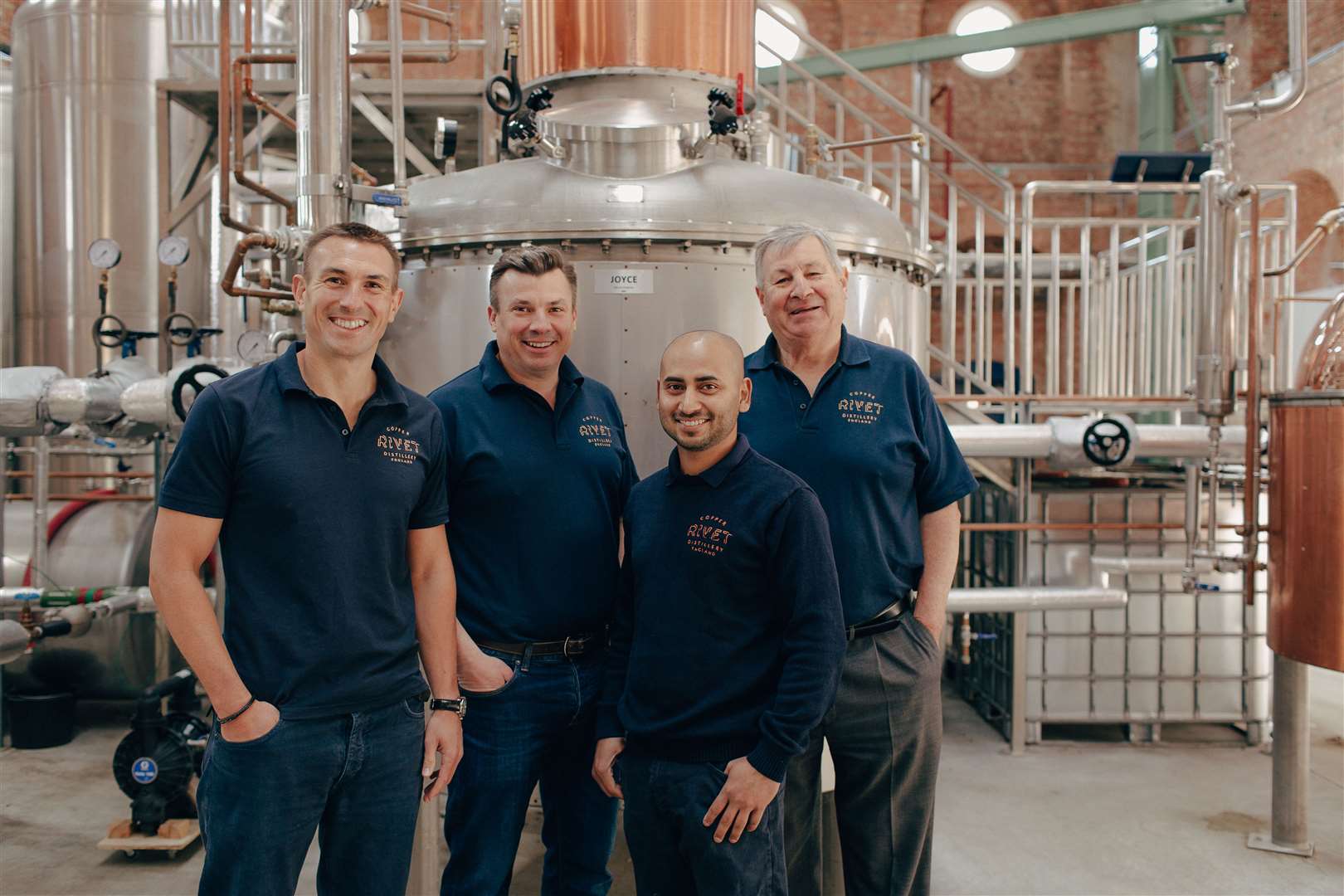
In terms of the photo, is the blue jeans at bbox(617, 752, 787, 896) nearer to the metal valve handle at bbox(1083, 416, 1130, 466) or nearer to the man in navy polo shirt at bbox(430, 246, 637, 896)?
the man in navy polo shirt at bbox(430, 246, 637, 896)

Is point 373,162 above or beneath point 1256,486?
above

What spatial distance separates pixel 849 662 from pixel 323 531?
1.03 meters

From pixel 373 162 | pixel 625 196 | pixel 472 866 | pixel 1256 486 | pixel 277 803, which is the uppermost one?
pixel 373 162

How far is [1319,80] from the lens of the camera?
898cm

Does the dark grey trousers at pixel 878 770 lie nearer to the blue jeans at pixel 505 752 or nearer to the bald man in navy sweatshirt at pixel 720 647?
the bald man in navy sweatshirt at pixel 720 647

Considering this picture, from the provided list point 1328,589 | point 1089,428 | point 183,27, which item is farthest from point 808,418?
point 183,27

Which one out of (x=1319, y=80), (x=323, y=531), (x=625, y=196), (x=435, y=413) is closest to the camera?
(x=323, y=531)

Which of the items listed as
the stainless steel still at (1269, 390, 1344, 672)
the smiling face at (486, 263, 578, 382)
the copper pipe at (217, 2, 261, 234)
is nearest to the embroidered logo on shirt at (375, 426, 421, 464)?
the smiling face at (486, 263, 578, 382)

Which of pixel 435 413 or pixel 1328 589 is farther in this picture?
pixel 1328 589

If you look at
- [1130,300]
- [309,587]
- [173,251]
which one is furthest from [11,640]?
[1130,300]

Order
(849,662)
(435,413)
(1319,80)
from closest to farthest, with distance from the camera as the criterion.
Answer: (435,413)
(849,662)
(1319,80)

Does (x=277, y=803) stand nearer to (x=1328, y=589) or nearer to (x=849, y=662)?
(x=849, y=662)

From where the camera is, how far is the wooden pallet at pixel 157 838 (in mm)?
3762

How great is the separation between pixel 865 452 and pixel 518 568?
74 centimetres
